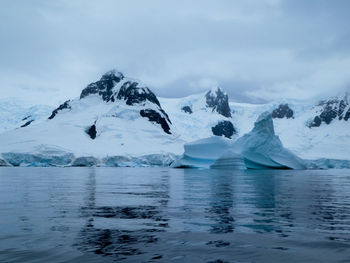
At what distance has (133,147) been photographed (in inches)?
4006

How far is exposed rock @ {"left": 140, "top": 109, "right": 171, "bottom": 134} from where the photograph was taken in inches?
5339

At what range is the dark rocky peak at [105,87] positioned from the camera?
150 m

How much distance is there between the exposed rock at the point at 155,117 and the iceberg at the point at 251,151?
76199mm

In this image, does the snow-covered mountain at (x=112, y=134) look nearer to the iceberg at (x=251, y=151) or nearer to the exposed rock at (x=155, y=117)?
the exposed rock at (x=155, y=117)

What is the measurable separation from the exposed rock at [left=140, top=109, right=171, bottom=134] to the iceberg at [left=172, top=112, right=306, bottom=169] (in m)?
76.2

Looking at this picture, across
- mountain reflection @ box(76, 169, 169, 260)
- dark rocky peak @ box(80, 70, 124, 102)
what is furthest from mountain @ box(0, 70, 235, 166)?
mountain reflection @ box(76, 169, 169, 260)

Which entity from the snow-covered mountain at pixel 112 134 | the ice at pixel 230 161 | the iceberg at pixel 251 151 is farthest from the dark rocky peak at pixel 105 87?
the ice at pixel 230 161

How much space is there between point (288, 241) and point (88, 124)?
387 ft

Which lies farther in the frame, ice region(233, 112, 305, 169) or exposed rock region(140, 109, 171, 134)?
exposed rock region(140, 109, 171, 134)

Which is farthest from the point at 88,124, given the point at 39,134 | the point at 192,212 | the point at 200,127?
the point at 192,212

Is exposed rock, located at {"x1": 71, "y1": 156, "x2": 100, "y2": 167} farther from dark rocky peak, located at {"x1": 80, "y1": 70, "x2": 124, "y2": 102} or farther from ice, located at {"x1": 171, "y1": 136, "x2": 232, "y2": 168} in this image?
dark rocky peak, located at {"x1": 80, "y1": 70, "x2": 124, "y2": 102}

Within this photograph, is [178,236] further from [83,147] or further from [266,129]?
[83,147]

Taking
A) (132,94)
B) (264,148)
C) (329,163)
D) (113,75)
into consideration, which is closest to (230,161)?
(264,148)

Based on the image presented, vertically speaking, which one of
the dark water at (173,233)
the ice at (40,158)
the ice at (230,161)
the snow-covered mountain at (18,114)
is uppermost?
the snow-covered mountain at (18,114)
